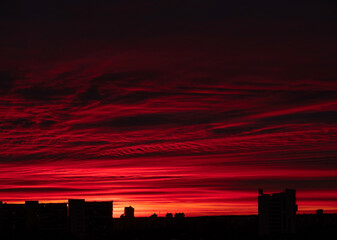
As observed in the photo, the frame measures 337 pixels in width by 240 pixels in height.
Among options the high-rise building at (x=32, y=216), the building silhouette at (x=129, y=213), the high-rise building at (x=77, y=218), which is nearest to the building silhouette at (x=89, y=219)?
the high-rise building at (x=77, y=218)

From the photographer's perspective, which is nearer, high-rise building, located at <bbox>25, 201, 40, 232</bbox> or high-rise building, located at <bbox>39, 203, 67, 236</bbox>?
high-rise building, located at <bbox>25, 201, 40, 232</bbox>

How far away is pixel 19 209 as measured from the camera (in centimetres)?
10294

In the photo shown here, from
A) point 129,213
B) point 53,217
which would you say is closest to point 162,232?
point 129,213

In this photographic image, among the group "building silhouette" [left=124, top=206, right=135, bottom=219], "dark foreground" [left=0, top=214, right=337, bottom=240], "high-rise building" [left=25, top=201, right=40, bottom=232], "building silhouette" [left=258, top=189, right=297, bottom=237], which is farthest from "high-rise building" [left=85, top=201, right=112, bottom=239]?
"building silhouette" [left=124, top=206, right=135, bottom=219]

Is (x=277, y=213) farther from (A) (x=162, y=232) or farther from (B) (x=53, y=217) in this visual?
(B) (x=53, y=217)

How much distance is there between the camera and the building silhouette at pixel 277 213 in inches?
3957

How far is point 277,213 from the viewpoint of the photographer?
334ft

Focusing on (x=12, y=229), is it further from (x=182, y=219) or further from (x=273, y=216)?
(x=182, y=219)

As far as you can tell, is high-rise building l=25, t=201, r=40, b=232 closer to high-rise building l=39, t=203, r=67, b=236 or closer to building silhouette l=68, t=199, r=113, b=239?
high-rise building l=39, t=203, r=67, b=236

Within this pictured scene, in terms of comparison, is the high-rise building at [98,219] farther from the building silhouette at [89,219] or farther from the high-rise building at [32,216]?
the high-rise building at [32,216]

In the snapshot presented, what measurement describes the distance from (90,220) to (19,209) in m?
13.1

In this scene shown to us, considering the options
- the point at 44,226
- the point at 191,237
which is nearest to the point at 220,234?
the point at 191,237

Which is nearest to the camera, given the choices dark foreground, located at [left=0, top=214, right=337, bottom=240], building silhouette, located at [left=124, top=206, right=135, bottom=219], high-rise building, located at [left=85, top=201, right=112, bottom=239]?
dark foreground, located at [left=0, top=214, right=337, bottom=240]

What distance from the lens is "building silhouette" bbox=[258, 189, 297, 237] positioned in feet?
330
